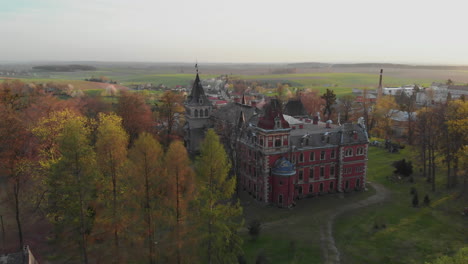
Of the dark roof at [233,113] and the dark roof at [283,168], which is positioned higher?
the dark roof at [233,113]

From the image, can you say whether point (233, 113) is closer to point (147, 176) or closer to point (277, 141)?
point (277, 141)

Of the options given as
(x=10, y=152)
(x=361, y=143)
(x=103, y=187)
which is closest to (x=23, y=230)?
(x=10, y=152)

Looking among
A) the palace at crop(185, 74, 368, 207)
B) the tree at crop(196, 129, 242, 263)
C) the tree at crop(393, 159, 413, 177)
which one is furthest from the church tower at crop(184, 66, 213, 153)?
the tree at crop(196, 129, 242, 263)

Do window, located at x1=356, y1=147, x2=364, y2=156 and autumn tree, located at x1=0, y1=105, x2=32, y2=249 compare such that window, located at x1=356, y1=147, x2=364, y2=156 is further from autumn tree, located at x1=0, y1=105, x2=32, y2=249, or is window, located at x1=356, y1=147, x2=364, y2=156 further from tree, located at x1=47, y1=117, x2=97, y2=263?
autumn tree, located at x1=0, y1=105, x2=32, y2=249

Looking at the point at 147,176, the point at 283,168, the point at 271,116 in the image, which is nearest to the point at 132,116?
the point at 271,116

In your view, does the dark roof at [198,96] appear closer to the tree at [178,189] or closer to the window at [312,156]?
the window at [312,156]

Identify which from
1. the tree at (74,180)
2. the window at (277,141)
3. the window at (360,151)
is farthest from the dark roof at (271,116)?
the tree at (74,180)

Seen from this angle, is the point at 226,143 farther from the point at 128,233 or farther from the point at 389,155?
the point at 389,155
